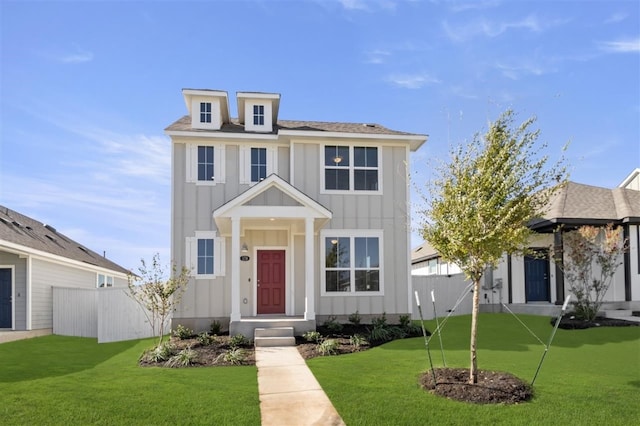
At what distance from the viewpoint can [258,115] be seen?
1634 centimetres

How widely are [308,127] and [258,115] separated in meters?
1.71

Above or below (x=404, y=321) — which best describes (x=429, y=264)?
above

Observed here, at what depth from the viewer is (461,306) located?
21.1m

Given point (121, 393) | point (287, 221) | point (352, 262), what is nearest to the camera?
point (121, 393)

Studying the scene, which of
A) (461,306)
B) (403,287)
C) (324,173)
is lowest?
(461,306)

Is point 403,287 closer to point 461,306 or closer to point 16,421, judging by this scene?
point 461,306

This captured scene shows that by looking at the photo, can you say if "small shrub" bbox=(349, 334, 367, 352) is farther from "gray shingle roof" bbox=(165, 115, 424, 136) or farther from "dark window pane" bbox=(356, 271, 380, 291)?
"gray shingle roof" bbox=(165, 115, 424, 136)

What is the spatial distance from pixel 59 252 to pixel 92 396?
14062 mm

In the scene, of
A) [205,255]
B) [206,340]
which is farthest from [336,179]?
[206,340]

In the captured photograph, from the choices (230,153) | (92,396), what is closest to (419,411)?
(92,396)

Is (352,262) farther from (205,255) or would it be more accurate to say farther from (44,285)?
(44,285)

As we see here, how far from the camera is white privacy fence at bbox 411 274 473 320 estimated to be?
63.1 feet

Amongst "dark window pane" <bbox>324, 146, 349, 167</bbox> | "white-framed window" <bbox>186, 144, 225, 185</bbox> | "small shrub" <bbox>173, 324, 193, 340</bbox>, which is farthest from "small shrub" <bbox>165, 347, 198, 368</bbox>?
"dark window pane" <bbox>324, 146, 349, 167</bbox>

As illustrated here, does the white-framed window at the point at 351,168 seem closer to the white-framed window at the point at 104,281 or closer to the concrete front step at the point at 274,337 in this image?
the concrete front step at the point at 274,337
